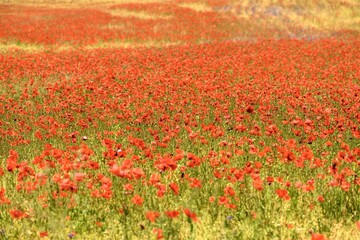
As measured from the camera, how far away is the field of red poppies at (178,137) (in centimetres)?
448

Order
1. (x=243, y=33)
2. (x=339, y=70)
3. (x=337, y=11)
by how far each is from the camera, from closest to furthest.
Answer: (x=339, y=70)
(x=243, y=33)
(x=337, y=11)

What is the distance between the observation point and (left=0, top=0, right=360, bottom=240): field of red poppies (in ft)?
14.7

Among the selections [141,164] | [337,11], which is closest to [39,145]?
[141,164]

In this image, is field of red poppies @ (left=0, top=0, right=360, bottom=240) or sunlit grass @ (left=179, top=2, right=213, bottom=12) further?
sunlit grass @ (left=179, top=2, right=213, bottom=12)

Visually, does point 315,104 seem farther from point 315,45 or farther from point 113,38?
point 113,38

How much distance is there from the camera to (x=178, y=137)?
25.0 ft

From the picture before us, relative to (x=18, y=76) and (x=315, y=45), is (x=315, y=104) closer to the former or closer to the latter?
(x=18, y=76)

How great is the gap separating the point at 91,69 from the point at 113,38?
9.69 metres

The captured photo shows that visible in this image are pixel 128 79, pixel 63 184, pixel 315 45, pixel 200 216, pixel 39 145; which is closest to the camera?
pixel 63 184

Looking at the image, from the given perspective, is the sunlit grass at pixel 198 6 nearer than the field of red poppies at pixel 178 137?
No

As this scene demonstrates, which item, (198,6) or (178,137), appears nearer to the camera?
(178,137)

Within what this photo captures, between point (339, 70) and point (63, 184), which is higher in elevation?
point (63, 184)

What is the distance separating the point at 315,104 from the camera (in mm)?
9102

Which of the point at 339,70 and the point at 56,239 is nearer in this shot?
the point at 56,239
